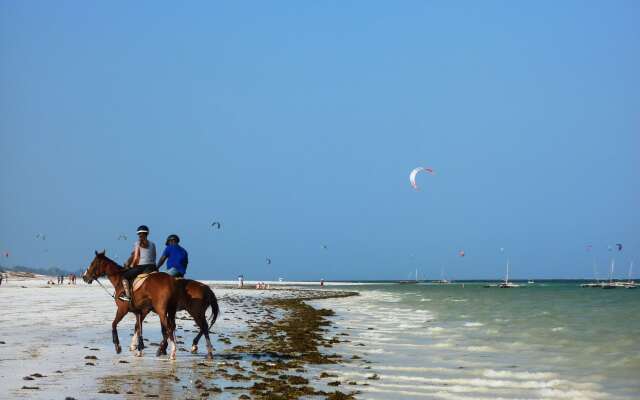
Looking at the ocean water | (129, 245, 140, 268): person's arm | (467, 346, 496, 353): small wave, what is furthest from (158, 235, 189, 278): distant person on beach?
(467, 346, 496, 353): small wave

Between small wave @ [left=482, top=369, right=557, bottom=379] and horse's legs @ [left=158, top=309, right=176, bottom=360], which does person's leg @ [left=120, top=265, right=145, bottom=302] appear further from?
small wave @ [left=482, top=369, right=557, bottom=379]

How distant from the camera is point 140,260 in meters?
16.1

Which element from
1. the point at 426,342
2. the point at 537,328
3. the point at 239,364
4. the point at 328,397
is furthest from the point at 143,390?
the point at 537,328

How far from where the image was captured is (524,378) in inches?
627

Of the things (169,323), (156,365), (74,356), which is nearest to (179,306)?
(169,323)

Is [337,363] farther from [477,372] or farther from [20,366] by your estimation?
[20,366]

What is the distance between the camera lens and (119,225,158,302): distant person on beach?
15625 mm

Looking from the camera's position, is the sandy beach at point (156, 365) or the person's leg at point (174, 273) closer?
the sandy beach at point (156, 365)

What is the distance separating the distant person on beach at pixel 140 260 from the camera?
51.3 feet

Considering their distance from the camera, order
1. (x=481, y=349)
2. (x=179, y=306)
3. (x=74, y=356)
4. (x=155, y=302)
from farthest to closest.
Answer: (x=481, y=349) < (x=179, y=306) < (x=155, y=302) < (x=74, y=356)

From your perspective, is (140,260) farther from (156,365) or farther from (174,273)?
(156,365)

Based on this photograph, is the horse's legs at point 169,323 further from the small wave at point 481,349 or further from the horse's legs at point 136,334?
the small wave at point 481,349

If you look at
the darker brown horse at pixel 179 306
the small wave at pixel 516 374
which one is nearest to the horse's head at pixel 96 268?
the darker brown horse at pixel 179 306

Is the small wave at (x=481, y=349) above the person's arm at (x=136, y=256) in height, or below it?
below
